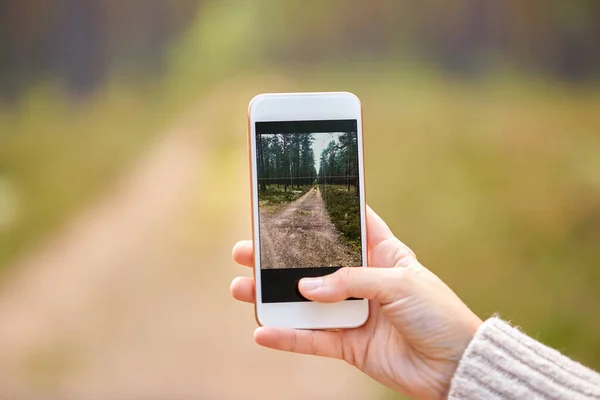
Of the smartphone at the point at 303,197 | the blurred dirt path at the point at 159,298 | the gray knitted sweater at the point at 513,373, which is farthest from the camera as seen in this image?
the blurred dirt path at the point at 159,298

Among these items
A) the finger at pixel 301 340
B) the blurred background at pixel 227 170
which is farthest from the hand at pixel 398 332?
the blurred background at pixel 227 170

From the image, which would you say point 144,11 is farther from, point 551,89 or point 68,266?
point 551,89

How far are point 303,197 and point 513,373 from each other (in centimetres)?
32

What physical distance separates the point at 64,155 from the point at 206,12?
34 centimetres

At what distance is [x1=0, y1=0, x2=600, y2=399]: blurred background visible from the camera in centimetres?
88

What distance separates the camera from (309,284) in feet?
2.08

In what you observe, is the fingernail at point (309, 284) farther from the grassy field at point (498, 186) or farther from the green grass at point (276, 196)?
the grassy field at point (498, 186)

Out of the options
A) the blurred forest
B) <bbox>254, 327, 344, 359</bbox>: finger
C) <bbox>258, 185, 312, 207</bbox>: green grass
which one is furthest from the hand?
the blurred forest

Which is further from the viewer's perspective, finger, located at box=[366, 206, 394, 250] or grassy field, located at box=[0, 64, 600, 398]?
grassy field, located at box=[0, 64, 600, 398]

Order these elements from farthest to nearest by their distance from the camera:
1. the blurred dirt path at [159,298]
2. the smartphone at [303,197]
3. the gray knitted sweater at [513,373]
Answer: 1. the blurred dirt path at [159,298]
2. the smartphone at [303,197]
3. the gray knitted sweater at [513,373]

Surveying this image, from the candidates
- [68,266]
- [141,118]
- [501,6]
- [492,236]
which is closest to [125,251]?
[68,266]

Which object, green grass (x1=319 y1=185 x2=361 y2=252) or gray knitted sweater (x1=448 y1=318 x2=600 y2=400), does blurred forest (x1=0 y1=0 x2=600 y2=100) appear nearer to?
green grass (x1=319 y1=185 x2=361 y2=252)

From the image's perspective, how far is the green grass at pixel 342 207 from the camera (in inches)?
26.7

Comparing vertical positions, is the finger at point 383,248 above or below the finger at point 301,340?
above
